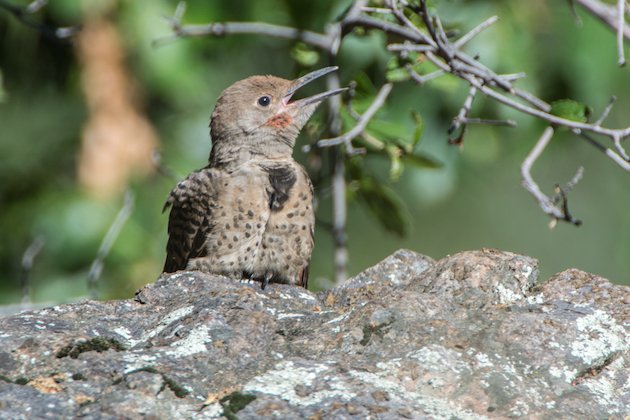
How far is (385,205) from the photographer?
5113mm

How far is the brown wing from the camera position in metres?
4.79

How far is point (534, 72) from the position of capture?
5488mm

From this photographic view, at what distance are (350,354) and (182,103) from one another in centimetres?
332


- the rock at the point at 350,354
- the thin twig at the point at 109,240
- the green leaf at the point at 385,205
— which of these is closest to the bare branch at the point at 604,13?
the green leaf at the point at 385,205

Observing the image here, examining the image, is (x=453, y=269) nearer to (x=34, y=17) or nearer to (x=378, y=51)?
(x=378, y=51)

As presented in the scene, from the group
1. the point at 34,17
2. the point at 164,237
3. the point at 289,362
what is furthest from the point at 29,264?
the point at 289,362

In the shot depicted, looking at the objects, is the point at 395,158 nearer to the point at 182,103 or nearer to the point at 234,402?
the point at 182,103

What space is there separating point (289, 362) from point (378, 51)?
2868mm

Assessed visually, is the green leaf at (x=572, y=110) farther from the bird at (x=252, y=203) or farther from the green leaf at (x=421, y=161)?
the bird at (x=252, y=203)

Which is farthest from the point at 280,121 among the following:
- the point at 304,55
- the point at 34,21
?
the point at 34,21

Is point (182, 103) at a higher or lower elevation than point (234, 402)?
higher

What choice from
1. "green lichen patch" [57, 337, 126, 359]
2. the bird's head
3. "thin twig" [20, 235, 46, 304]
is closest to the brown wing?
the bird's head

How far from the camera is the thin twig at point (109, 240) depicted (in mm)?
5160

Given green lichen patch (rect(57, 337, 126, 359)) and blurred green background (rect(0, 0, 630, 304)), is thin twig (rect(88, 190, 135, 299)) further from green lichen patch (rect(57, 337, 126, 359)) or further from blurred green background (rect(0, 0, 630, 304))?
green lichen patch (rect(57, 337, 126, 359))
